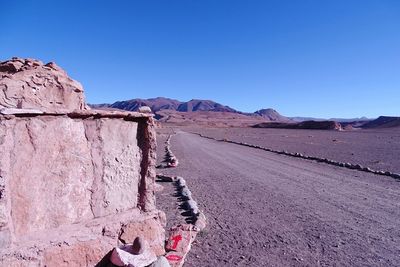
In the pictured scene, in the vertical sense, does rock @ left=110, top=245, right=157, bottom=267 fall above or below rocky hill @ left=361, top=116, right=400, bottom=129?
below

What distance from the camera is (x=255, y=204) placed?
30.1ft

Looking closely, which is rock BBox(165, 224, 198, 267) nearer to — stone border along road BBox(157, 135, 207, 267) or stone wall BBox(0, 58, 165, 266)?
stone border along road BBox(157, 135, 207, 267)

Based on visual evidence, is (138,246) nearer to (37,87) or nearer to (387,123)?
(37,87)

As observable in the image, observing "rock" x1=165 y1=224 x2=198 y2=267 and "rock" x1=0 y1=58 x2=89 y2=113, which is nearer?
"rock" x1=0 y1=58 x2=89 y2=113

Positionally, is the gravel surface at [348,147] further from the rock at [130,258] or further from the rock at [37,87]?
the rock at [37,87]

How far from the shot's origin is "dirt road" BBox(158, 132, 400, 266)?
5.68 metres

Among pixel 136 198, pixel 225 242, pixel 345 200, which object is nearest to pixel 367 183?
pixel 345 200

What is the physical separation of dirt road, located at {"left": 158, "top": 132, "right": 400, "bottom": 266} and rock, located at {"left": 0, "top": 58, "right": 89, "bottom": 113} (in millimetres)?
2784

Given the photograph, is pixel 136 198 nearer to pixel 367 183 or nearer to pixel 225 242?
pixel 225 242

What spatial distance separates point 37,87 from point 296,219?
5506 millimetres

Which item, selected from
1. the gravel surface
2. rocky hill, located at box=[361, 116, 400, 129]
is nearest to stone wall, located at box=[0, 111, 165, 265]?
the gravel surface

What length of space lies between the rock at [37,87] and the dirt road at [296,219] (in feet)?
9.13

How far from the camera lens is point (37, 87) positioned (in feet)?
15.4

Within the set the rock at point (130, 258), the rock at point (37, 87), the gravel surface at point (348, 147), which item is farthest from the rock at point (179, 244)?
the gravel surface at point (348, 147)
